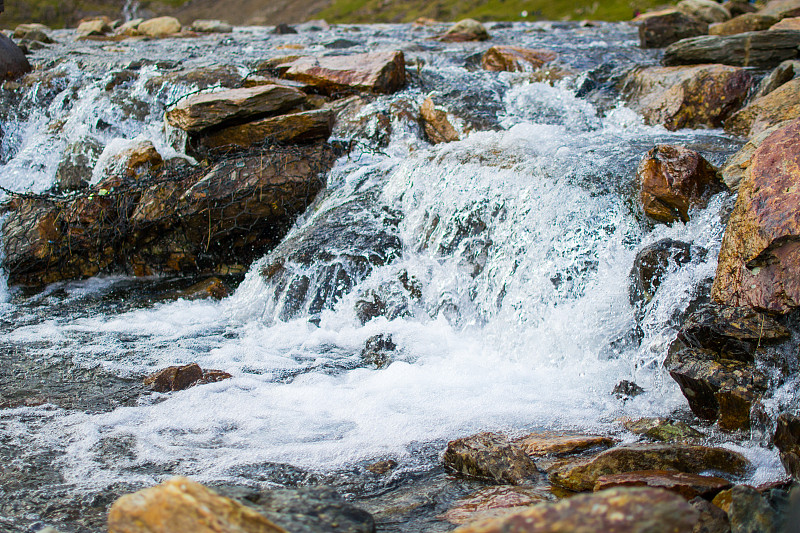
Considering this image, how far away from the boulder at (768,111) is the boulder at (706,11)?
1051cm

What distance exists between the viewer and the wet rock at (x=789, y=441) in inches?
134

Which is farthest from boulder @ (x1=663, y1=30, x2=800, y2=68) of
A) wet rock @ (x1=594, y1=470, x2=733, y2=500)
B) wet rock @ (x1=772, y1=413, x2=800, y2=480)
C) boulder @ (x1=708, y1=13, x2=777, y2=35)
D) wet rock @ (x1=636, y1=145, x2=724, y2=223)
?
wet rock @ (x1=594, y1=470, x2=733, y2=500)

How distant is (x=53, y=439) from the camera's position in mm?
4148

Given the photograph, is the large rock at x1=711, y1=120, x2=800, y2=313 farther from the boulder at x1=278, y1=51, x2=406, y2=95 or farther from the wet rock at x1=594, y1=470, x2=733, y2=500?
the boulder at x1=278, y1=51, x2=406, y2=95

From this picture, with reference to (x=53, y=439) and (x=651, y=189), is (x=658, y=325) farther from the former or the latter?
(x=53, y=439)

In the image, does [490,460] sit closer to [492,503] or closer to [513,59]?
[492,503]

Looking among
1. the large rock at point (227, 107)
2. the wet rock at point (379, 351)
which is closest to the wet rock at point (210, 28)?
the large rock at point (227, 107)

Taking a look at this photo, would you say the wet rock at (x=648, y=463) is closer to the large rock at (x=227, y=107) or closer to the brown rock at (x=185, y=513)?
the brown rock at (x=185, y=513)

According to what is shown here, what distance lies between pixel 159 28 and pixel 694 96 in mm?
19275

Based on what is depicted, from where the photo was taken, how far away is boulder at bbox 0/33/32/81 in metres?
12.6

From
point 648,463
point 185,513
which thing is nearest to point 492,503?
point 648,463

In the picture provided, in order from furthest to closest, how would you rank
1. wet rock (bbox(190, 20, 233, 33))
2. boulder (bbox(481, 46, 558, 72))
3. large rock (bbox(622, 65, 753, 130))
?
wet rock (bbox(190, 20, 233, 33))
boulder (bbox(481, 46, 558, 72))
large rock (bbox(622, 65, 753, 130))

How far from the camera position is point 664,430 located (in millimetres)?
4094

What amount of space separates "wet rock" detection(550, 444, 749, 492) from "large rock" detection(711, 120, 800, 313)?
4.24 ft
